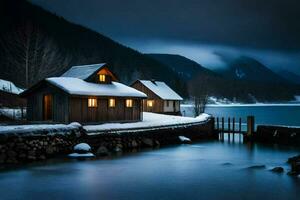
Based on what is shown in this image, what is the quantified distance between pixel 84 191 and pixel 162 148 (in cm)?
1811

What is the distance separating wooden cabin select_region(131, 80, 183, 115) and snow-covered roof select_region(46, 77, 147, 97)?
20.5 m

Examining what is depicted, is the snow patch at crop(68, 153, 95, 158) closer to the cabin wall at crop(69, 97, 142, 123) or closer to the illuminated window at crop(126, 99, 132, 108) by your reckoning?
the cabin wall at crop(69, 97, 142, 123)

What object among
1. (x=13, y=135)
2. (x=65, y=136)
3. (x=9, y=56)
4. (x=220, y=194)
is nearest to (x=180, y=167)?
(x=220, y=194)

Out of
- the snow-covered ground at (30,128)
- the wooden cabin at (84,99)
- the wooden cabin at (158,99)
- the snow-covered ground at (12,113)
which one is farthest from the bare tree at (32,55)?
the snow-covered ground at (30,128)

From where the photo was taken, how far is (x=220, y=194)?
16.9 m

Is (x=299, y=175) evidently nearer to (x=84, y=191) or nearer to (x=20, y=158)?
(x=84, y=191)

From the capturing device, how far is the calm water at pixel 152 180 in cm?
1677

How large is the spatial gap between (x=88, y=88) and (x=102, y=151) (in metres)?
10.3

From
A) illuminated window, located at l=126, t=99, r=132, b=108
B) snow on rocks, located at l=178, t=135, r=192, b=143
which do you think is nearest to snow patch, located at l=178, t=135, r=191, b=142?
snow on rocks, located at l=178, t=135, r=192, b=143

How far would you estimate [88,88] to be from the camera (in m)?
37.2

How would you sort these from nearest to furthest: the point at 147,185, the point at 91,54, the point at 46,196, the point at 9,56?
the point at 46,196 < the point at 147,185 < the point at 9,56 < the point at 91,54

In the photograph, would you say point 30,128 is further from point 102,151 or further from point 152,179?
point 152,179

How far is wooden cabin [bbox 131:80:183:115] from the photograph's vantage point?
63.2 meters

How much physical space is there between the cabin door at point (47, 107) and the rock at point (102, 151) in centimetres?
1024
